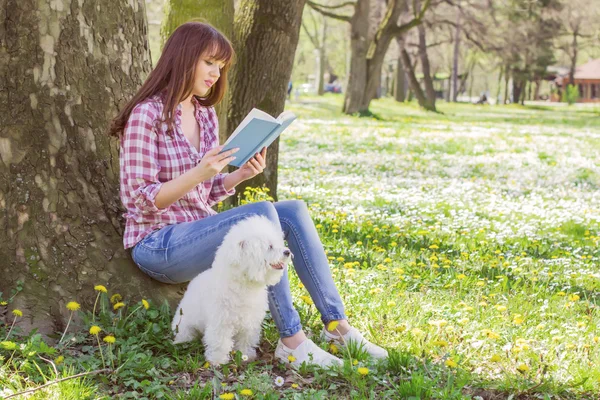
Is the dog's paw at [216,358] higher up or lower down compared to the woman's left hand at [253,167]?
lower down

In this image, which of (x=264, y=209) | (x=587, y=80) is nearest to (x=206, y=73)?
(x=264, y=209)

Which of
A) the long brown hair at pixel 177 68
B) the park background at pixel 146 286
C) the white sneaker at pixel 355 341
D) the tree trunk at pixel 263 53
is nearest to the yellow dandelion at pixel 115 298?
the park background at pixel 146 286

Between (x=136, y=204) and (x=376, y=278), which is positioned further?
(x=376, y=278)

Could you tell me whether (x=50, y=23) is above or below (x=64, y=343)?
above

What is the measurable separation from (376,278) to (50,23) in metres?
2.70

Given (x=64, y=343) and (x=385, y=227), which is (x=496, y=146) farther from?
(x=64, y=343)

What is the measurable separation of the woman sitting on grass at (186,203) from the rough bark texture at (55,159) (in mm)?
188

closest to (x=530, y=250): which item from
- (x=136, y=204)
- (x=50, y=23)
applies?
(x=136, y=204)

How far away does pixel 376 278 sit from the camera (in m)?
5.04

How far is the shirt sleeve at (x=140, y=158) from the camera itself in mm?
3512

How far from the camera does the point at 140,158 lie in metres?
3.52

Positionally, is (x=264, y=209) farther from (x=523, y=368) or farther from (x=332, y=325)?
(x=523, y=368)

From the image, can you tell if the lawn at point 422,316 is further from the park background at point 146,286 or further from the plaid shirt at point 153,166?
the plaid shirt at point 153,166

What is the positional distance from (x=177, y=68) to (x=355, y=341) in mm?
1657
